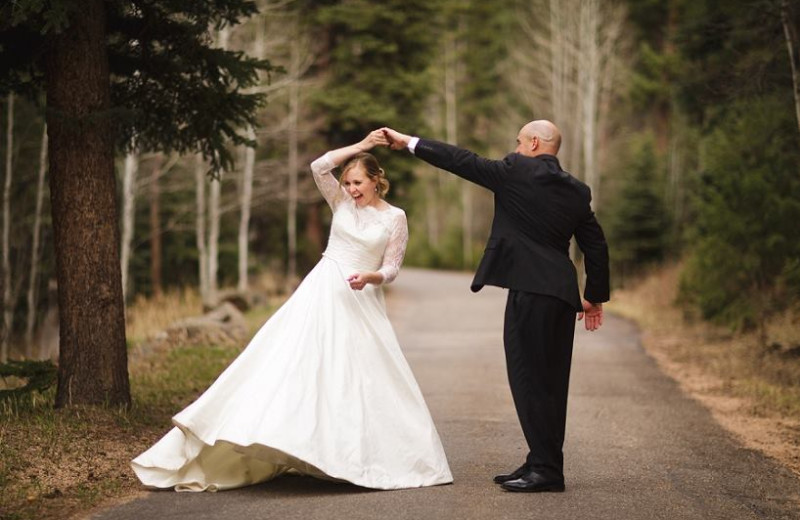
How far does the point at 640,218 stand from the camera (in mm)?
29484

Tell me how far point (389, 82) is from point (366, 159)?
22251 millimetres

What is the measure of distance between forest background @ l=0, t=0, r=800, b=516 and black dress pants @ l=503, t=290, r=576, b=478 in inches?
131

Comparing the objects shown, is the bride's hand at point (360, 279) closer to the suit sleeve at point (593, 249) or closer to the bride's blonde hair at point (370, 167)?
the bride's blonde hair at point (370, 167)

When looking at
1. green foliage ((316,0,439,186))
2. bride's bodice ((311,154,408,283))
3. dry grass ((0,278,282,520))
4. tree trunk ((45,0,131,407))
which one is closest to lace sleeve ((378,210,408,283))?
bride's bodice ((311,154,408,283))

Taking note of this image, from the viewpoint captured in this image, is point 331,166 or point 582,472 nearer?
point 331,166

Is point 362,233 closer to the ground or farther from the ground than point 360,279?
farther from the ground

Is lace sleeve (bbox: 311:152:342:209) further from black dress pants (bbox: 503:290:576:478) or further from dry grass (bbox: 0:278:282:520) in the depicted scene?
dry grass (bbox: 0:278:282:520)

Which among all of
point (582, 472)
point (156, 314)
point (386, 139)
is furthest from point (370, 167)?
point (156, 314)

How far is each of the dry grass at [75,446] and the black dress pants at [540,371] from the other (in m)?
2.69

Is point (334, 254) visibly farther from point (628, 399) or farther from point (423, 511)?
point (628, 399)

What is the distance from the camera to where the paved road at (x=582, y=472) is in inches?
236

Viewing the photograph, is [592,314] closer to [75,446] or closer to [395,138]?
[395,138]

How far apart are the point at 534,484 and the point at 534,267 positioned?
145 cm

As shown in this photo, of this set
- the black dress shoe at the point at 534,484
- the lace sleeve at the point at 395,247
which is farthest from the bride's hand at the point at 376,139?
the black dress shoe at the point at 534,484
